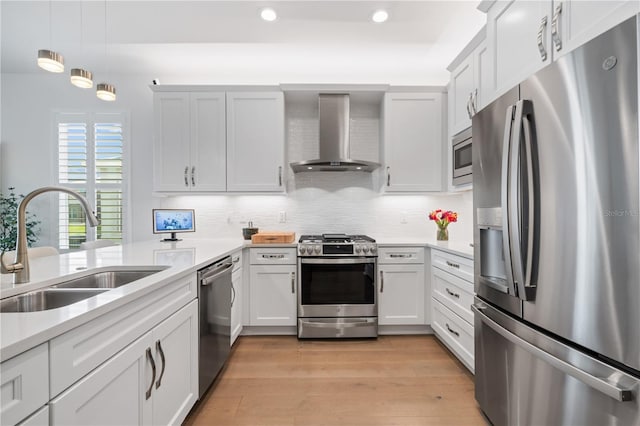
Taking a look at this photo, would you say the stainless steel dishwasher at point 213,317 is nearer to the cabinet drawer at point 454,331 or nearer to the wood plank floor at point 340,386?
the wood plank floor at point 340,386

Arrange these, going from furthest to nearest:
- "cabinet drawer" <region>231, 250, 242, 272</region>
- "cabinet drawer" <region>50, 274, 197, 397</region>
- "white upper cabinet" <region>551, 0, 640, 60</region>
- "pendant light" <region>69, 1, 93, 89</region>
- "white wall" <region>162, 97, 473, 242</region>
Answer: "white wall" <region>162, 97, 473, 242</region> → "cabinet drawer" <region>231, 250, 242, 272</region> → "pendant light" <region>69, 1, 93, 89</region> → "white upper cabinet" <region>551, 0, 640, 60</region> → "cabinet drawer" <region>50, 274, 197, 397</region>

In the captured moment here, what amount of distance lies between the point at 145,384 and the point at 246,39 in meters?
2.85

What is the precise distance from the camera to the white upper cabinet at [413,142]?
125 inches

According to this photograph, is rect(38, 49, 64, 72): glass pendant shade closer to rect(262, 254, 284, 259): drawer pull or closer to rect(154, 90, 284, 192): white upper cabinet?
rect(154, 90, 284, 192): white upper cabinet

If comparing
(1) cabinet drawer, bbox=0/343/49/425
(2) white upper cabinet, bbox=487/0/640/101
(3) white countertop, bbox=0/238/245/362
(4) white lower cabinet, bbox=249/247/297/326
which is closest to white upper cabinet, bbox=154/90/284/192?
(4) white lower cabinet, bbox=249/247/297/326

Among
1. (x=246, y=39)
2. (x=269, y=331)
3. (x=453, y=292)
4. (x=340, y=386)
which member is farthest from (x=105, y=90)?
(x=453, y=292)

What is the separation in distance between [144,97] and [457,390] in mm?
4412

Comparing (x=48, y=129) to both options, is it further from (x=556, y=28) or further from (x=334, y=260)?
(x=556, y=28)

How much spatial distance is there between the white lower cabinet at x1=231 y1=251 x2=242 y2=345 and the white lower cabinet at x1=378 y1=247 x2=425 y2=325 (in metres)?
1.37

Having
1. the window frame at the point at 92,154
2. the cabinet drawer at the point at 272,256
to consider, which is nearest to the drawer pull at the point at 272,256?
the cabinet drawer at the point at 272,256

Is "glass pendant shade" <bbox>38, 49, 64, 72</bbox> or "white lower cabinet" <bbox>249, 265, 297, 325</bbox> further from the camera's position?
"white lower cabinet" <bbox>249, 265, 297, 325</bbox>

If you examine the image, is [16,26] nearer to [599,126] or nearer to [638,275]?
[599,126]

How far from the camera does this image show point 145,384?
1.18 meters

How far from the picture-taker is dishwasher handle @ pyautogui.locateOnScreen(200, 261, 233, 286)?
1.78 metres
